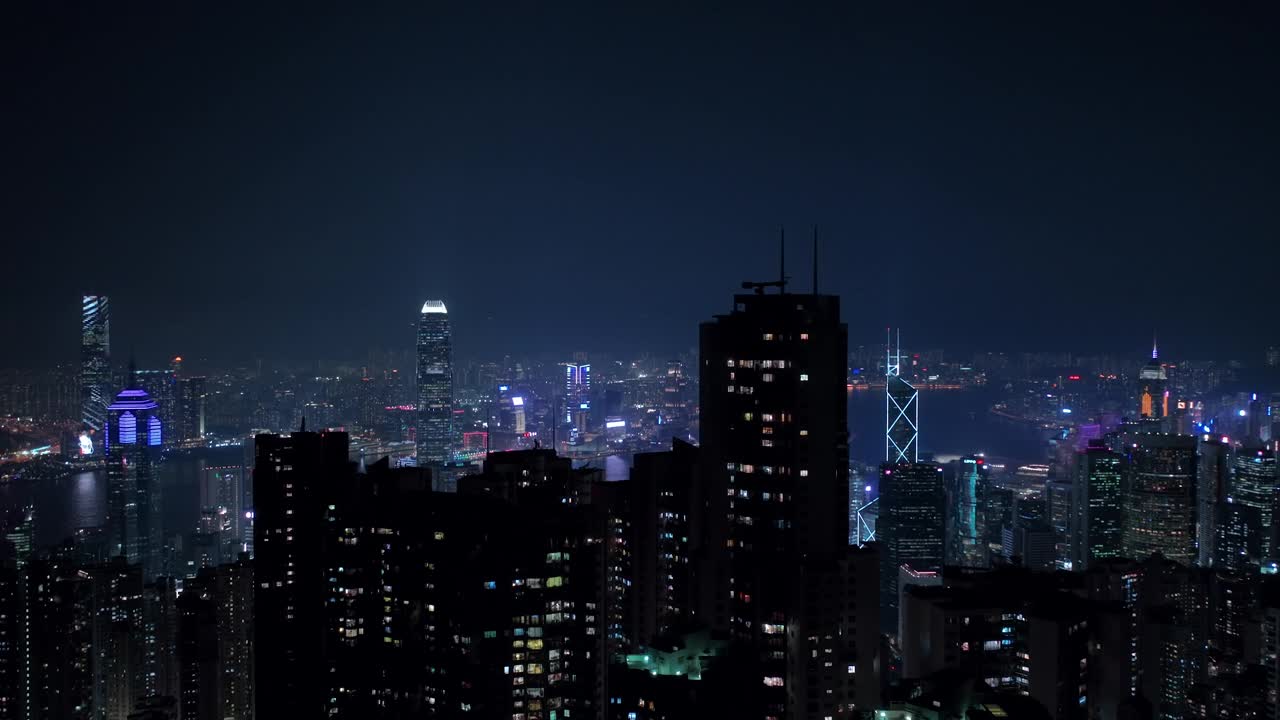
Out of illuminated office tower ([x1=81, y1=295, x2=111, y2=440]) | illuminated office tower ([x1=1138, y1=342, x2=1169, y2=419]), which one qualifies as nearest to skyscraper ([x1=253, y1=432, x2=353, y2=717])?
illuminated office tower ([x1=81, y1=295, x2=111, y2=440])

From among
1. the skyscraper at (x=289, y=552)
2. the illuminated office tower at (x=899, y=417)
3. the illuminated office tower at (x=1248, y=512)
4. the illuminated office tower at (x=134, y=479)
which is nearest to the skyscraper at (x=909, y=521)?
the illuminated office tower at (x=899, y=417)

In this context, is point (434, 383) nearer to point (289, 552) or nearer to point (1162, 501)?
point (289, 552)

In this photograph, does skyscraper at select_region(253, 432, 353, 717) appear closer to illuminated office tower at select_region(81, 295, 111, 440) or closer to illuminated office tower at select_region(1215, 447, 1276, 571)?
illuminated office tower at select_region(81, 295, 111, 440)

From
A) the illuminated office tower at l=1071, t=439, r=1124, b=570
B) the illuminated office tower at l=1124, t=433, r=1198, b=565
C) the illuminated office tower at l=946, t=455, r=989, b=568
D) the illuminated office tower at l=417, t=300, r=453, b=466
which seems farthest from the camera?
the illuminated office tower at l=417, t=300, r=453, b=466

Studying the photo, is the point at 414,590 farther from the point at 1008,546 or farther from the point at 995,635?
the point at 1008,546

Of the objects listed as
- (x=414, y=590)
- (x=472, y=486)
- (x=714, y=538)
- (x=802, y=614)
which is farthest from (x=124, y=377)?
(x=802, y=614)

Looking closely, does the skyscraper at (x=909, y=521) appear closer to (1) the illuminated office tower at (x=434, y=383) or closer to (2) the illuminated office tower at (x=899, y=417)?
(2) the illuminated office tower at (x=899, y=417)

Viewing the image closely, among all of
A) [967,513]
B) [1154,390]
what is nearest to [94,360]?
[967,513]
